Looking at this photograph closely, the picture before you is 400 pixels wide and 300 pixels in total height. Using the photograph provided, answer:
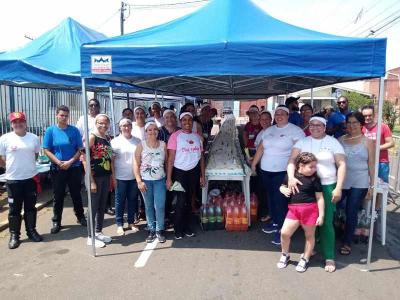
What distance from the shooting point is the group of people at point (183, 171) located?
3.64 m

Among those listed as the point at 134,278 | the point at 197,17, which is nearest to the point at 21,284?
the point at 134,278

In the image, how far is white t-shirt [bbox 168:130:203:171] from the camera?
4328mm

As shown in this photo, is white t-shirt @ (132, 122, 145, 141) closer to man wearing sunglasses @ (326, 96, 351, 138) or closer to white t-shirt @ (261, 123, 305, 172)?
white t-shirt @ (261, 123, 305, 172)

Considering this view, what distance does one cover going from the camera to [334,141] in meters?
3.68

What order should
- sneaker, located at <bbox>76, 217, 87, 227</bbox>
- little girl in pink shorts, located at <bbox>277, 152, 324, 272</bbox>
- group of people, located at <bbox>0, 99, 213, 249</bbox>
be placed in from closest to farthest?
little girl in pink shorts, located at <bbox>277, 152, 324, 272</bbox>, group of people, located at <bbox>0, 99, 213, 249</bbox>, sneaker, located at <bbox>76, 217, 87, 227</bbox>

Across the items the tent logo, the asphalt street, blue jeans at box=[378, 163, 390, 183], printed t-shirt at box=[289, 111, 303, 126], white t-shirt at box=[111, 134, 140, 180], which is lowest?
the asphalt street

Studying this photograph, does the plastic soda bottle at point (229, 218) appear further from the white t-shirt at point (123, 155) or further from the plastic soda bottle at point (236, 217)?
the white t-shirt at point (123, 155)

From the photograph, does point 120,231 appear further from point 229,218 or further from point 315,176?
point 315,176

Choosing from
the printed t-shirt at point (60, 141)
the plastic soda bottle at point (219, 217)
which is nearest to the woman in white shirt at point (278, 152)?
the plastic soda bottle at point (219, 217)

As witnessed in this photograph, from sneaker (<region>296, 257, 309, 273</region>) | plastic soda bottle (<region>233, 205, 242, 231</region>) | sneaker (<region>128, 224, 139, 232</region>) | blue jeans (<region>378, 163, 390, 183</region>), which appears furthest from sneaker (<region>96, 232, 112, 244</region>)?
blue jeans (<region>378, 163, 390, 183</region>)

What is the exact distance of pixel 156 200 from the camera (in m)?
4.35

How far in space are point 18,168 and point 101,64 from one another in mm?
1719

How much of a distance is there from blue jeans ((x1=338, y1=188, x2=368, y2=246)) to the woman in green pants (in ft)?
1.55

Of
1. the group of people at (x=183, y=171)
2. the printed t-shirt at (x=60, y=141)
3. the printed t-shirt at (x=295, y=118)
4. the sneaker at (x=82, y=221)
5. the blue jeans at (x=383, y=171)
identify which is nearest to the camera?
the group of people at (x=183, y=171)
